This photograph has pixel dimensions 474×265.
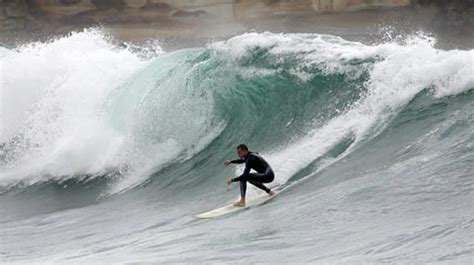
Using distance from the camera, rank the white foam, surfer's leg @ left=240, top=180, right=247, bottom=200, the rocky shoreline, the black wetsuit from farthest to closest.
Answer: the rocky shoreline
the white foam
the black wetsuit
surfer's leg @ left=240, top=180, right=247, bottom=200

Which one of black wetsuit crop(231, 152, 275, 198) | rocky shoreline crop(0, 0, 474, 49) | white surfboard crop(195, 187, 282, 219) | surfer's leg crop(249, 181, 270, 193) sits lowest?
rocky shoreline crop(0, 0, 474, 49)

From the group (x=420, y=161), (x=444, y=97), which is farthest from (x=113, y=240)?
(x=444, y=97)

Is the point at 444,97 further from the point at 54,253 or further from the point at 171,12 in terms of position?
the point at 171,12

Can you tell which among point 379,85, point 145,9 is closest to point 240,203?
point 379,85

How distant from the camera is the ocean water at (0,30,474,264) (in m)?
7.17

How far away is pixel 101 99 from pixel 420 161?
602 cm

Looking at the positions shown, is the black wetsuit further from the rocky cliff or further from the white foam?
→ the rocky cliff

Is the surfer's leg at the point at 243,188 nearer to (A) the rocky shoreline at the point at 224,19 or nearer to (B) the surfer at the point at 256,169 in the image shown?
(B) the surfer at the point at 256,169

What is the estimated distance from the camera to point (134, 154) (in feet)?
40.1

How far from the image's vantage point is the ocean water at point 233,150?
7.17 m

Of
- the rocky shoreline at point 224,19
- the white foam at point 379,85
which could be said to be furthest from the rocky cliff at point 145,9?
the white foam at point 379,85

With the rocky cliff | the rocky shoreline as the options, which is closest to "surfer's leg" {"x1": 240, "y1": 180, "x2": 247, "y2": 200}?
the rocky shoreline

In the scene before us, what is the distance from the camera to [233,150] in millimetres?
11641

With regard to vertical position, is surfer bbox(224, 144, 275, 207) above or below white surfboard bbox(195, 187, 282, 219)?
above
